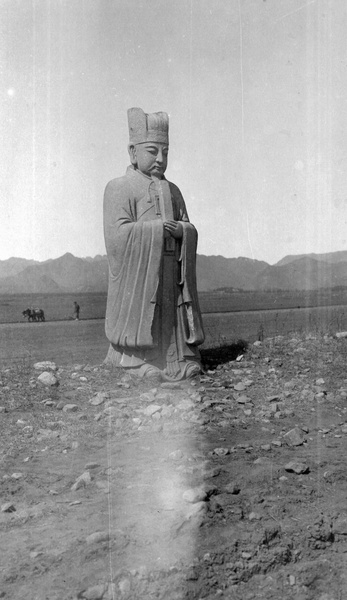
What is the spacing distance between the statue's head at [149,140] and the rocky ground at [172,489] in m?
2.64

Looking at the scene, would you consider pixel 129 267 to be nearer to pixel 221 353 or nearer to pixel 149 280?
pixel 149 280

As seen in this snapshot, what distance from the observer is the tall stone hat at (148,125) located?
7.86 meters

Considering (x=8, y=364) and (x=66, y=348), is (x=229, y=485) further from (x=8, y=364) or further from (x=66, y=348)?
(x=66, y=348)

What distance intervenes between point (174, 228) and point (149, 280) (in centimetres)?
71

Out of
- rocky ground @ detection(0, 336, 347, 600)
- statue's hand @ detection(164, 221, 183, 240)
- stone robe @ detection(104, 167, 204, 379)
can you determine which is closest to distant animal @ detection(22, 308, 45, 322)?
stone robe @ detection(104, 167, 204, 379)

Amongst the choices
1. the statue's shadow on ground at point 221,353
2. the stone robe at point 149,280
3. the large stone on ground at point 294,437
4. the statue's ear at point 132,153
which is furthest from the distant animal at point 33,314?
the large stone on ground at point 294,437

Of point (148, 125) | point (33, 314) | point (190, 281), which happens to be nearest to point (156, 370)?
point (190, 281)

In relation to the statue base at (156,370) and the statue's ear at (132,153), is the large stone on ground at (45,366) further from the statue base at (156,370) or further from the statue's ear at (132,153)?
the statue's ear at (132,153)

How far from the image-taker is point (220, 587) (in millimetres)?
3238

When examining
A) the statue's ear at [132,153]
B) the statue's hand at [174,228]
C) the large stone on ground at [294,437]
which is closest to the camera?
the large stone on ground at [294,437]

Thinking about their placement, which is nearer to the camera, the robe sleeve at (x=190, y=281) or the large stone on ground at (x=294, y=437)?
the large stone on ground at (x=294, y=437)

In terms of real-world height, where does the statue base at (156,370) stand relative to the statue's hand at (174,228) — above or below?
below

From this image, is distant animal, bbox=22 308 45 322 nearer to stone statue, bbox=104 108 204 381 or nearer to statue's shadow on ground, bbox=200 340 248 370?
statue's shadow on ground, bbox=200 340 248 370

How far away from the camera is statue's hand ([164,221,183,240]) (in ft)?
25.3
